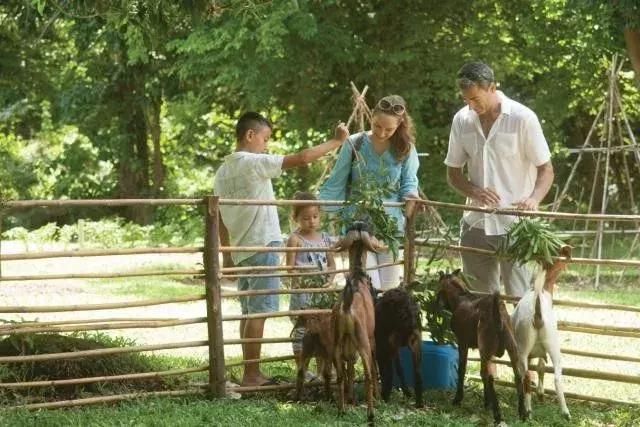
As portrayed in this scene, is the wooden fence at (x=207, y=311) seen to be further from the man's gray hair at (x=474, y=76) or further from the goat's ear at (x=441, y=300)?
the man's gray hair at (x=474, y=76)

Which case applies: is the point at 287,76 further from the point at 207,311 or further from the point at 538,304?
the point at 538,304

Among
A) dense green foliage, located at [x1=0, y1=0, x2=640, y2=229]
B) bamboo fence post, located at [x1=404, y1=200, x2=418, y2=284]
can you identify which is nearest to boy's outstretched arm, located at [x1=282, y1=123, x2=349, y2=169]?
bamboo fence post, located at [x1=404, y1=200, x2=418, y2=284]

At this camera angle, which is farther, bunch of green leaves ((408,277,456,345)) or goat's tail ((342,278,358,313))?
bunch of green leaves ((408,277,456,345))

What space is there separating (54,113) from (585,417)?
860 inches

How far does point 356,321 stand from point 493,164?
1381 millimetres

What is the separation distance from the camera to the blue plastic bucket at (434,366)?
675 centimetres

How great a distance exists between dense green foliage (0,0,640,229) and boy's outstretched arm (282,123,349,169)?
21.0ft

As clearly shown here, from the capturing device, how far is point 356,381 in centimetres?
677

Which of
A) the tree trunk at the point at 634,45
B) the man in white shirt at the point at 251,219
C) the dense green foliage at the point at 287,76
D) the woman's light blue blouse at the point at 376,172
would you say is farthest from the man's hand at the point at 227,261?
the dense green foliage at the point at 287,76

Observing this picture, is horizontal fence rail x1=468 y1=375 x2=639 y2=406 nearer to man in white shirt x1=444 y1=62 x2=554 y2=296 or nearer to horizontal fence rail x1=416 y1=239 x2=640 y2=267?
man in white shirt x1=444 y1=62 x2=554 y2=296

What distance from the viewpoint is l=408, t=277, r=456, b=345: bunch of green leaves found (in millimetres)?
6504

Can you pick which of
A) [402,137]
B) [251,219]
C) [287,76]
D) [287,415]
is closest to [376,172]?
[402,137]

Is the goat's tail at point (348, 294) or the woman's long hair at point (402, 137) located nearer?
the goat's tail at point (348, 294)

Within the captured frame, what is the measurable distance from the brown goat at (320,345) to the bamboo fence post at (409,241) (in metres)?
0.87
